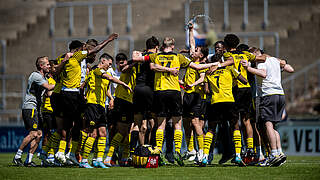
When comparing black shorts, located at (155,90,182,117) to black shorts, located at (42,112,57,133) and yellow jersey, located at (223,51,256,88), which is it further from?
black shorts, located at (42,112,57,133)

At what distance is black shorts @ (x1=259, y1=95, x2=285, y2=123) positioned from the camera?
40.9 ft

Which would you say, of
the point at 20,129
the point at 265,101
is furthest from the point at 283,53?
the point at 265,101

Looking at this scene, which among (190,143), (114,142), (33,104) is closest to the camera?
(114,142)

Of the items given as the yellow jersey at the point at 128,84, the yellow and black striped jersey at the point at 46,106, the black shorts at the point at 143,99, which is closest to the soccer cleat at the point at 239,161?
the black shorts at the point at 143,99

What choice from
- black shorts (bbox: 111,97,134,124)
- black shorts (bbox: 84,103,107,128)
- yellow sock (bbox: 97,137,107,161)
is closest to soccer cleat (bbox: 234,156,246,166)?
black shorts (bbox: 111,97,134,124)

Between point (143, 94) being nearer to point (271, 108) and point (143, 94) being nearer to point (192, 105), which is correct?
point (192, 105)

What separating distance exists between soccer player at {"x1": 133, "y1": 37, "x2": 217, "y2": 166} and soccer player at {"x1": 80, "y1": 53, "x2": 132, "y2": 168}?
1.97 ft

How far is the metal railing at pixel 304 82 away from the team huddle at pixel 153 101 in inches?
385

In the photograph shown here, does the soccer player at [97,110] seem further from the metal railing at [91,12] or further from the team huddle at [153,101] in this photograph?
the metal railing at [91,12]

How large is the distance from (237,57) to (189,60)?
0.91m

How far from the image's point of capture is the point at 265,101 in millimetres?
12602

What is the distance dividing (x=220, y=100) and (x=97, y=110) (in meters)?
2.29

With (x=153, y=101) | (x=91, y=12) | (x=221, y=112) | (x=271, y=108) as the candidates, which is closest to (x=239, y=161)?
(x=221, y=112)

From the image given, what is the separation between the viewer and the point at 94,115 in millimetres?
12469
